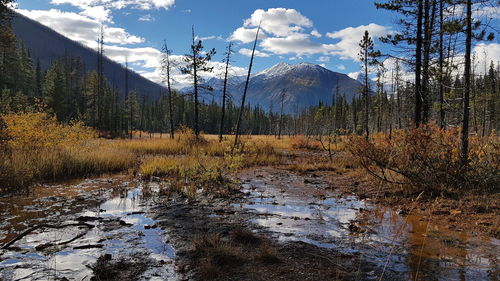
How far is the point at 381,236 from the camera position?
5418 mm

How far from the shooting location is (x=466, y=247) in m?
4.90

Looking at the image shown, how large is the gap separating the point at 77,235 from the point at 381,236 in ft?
18.0

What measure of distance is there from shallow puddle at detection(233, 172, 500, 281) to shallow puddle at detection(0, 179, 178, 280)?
7.55ft

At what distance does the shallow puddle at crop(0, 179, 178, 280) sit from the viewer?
12.9 ft

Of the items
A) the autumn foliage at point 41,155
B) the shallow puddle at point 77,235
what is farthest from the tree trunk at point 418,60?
the autumn foliage at point 41,155

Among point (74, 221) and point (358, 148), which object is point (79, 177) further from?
point (358, 148)

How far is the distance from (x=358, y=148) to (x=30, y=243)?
9.02 metres

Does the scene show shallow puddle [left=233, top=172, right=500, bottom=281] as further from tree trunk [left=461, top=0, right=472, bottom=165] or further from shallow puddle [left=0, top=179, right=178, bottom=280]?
tree trunk [left=461, top=0, right=472, bottom=165]

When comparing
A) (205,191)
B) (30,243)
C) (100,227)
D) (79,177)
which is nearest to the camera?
(30,243)

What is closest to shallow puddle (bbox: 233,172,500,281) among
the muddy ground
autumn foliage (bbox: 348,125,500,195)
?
the muddy ground

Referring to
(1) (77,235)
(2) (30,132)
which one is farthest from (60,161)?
(1) (77,235)

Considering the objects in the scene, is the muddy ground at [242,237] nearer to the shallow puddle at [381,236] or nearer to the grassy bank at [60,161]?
the shallow puddle at [381,236]

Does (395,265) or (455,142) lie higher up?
(455,142)

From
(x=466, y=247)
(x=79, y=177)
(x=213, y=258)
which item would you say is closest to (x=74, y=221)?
(x=213, y=258)
